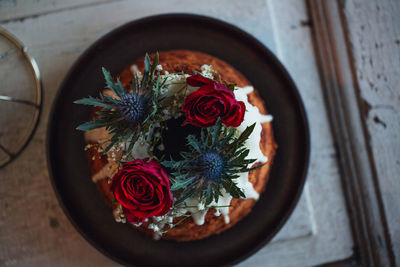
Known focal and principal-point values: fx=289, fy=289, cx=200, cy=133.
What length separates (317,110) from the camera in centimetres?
117

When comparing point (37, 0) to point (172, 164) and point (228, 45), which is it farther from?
point (172, 164)

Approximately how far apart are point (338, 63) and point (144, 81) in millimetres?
878

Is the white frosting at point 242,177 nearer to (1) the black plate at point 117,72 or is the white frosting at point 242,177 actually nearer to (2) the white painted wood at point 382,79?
(1) the black plate at point 117,72

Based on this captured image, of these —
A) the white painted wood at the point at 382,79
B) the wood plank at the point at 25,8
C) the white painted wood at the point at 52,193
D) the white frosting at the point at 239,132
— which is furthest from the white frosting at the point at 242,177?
the wood plank at the point at 25,8

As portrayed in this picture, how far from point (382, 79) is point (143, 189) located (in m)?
1.08

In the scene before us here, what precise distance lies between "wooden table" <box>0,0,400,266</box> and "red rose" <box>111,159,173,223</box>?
663 mm

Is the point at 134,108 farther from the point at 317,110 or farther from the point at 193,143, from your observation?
the point at 317,110

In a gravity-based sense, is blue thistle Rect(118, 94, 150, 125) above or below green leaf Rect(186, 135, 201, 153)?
above

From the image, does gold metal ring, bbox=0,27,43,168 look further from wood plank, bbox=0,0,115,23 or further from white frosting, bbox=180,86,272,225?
white frosting, bbox=180,86,272,225

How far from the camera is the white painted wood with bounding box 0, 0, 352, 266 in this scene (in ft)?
3.48

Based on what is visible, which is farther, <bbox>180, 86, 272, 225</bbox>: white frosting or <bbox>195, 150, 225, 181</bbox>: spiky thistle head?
<bbox>180, 86, 272, 225</bbox>: white frosting

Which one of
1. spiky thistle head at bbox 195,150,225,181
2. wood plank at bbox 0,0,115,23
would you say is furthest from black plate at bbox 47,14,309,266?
spiky thistle head at bbox 195,150,225,181

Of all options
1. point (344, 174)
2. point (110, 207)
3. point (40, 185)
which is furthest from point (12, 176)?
point (344, 174)

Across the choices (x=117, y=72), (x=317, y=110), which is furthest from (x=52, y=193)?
(x=317, y=110)
